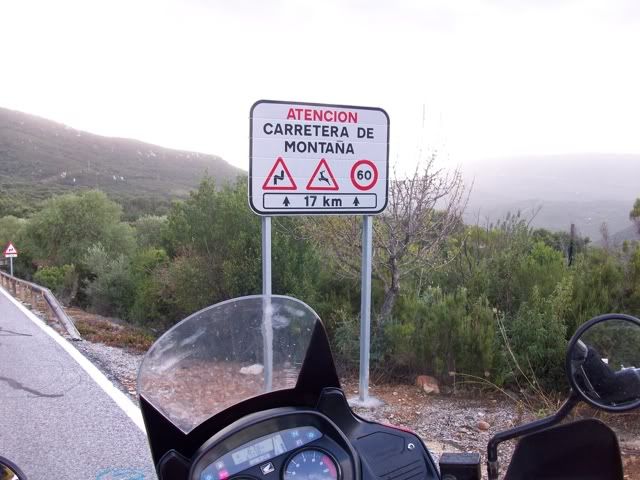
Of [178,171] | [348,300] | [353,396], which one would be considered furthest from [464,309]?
[178,171]

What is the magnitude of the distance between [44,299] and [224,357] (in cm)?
1686

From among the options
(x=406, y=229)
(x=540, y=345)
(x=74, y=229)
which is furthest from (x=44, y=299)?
(x=74, y=229)

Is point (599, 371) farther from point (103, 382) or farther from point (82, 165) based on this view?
point (82, 165)

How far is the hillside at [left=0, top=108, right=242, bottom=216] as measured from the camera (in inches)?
4190

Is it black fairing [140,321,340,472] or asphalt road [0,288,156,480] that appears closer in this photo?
black fairing [140,321,340,472]

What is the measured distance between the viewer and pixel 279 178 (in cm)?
545

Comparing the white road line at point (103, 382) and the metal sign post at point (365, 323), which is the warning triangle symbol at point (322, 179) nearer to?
the metal sign post at point (365, 323)

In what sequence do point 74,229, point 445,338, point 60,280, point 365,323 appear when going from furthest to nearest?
point 74,229
point 60,280
point 445,338
point 365,323

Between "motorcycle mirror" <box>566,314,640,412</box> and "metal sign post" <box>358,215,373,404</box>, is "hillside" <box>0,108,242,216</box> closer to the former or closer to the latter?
"metal sign post" <box>358,215,373,404</box>

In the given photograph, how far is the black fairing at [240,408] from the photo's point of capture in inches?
76.2

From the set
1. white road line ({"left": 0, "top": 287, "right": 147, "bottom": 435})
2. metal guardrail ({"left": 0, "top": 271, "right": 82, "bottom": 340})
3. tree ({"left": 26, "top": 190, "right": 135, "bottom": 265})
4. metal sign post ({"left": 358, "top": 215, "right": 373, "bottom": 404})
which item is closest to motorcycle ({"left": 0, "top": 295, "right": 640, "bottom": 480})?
white road line ({"left": 0, "top": 287, "right": 147, "bottom": 435})

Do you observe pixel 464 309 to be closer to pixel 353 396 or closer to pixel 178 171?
pixel 353 396

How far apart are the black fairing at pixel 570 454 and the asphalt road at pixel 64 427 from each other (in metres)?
2.87

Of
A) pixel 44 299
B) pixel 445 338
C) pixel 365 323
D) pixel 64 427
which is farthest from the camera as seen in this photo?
pixel 44 299
